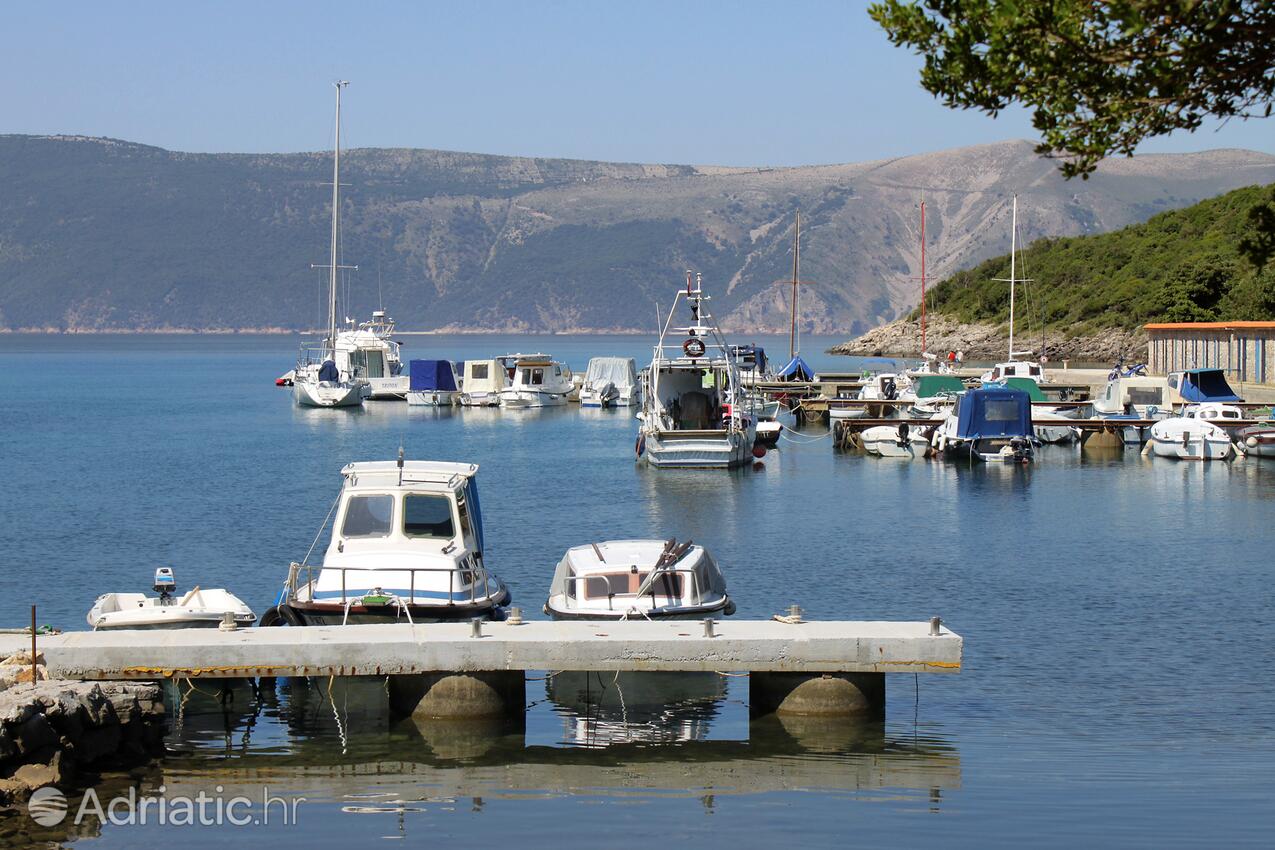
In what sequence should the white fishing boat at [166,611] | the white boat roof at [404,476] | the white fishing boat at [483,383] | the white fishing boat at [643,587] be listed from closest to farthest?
the white fishing boat at [166,611] → the white fishing boat at [643,587] → the white boat roof at [404,476] → the white fishing boat at [483,383]

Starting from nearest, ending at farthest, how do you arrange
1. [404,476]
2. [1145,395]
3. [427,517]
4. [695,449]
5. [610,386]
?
[427,517] → [404,476] → [695,449] → [1145,395] → [610,386]

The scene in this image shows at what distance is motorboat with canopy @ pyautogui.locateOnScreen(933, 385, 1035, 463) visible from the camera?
5722 cm

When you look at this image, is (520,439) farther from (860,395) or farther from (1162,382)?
(1162,382)

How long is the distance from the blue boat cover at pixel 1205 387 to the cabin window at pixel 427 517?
48168 mm

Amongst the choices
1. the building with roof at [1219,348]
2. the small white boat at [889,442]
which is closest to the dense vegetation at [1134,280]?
the building with roof at [1219,348]

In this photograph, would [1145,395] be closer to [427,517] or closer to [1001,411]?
[1001,411]

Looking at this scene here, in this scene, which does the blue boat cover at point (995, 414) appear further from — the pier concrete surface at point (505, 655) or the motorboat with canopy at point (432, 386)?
the motorboat with canopy at point (432, 386)

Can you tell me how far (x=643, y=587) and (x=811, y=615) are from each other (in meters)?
6.43

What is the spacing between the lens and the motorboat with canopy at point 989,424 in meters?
57.2

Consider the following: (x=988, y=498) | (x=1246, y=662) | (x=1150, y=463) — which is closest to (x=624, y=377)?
(x=1150, y=463)

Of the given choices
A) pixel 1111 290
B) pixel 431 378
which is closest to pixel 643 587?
pixel 431 378

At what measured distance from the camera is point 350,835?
637 inches

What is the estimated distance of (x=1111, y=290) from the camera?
12875cm

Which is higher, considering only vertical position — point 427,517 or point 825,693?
point 427,517
